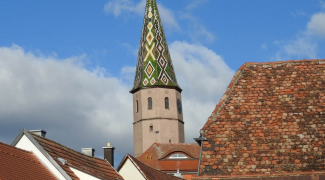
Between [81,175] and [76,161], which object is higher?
[76,161]

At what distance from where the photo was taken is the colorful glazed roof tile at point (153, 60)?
67312 millimetres

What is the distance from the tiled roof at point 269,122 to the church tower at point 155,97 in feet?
161

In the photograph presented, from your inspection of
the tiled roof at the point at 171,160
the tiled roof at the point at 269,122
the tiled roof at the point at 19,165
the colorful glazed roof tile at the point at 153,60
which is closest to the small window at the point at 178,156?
the tiled roof at the point at 171,160

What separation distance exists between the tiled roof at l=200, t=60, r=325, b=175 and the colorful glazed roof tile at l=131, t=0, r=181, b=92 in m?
50.7

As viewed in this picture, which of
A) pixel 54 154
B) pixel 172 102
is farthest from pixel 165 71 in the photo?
→ pixel 54 154

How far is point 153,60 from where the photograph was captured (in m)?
67.4

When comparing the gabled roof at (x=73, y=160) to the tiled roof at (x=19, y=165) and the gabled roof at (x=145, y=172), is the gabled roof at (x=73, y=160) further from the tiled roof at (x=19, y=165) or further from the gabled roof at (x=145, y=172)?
the gabled roof at (x=145, y=172)

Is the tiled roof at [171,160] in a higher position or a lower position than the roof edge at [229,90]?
higher

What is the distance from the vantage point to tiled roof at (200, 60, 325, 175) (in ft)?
48.2

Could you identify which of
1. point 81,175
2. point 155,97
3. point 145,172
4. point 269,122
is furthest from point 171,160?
point 269,122

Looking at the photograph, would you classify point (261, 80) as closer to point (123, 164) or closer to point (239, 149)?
point (239, 149)

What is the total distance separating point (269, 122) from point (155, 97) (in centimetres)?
5144

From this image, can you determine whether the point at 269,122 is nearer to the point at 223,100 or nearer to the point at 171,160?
the point at 223,100

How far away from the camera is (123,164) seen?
24.9 meters
